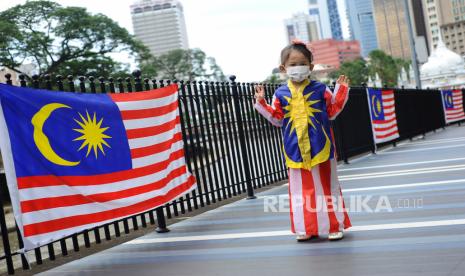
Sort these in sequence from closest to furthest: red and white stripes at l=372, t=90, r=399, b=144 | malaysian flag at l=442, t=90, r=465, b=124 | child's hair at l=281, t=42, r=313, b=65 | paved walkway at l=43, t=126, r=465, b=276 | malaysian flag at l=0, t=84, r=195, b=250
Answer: paved walkway at l=43, t=126, r=465, b=276
malaysian flag at l=0, t=84, r=195, b=250
child's hair at l=281, t=42, r=313, b=65
red and white stripes at l=372, t=90, r=399, b=144
malaysian flag at l=442, t=90, r=465, b=124

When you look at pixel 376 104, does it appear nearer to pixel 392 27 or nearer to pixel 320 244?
pixel 320 244

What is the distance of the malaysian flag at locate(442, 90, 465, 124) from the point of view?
71.7 ft

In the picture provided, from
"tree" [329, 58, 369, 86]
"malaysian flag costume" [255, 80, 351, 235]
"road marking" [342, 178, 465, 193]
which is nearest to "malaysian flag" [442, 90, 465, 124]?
"road marking" [342, 178, 465, 193]

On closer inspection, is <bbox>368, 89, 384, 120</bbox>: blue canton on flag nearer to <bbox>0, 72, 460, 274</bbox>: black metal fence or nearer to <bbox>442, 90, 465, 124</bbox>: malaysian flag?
<bbox>0, 72, 460, 274</bbox>: black metal fence

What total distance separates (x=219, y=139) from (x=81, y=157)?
3.89 m

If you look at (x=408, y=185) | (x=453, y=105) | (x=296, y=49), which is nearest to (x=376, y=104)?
(x=408, y=185)

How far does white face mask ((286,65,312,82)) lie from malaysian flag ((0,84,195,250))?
1.89 meters

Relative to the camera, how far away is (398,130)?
1560 cm

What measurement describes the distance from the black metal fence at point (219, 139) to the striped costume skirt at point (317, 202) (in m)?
1.89

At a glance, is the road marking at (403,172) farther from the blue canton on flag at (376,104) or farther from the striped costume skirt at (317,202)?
the blue canton on flag at (376,104)

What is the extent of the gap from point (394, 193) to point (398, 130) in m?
9.36

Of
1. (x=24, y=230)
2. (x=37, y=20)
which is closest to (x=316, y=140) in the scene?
(x=24, y=230)

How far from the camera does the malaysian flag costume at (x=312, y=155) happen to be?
4566 millimetres

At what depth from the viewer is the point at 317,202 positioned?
15.0 feet
